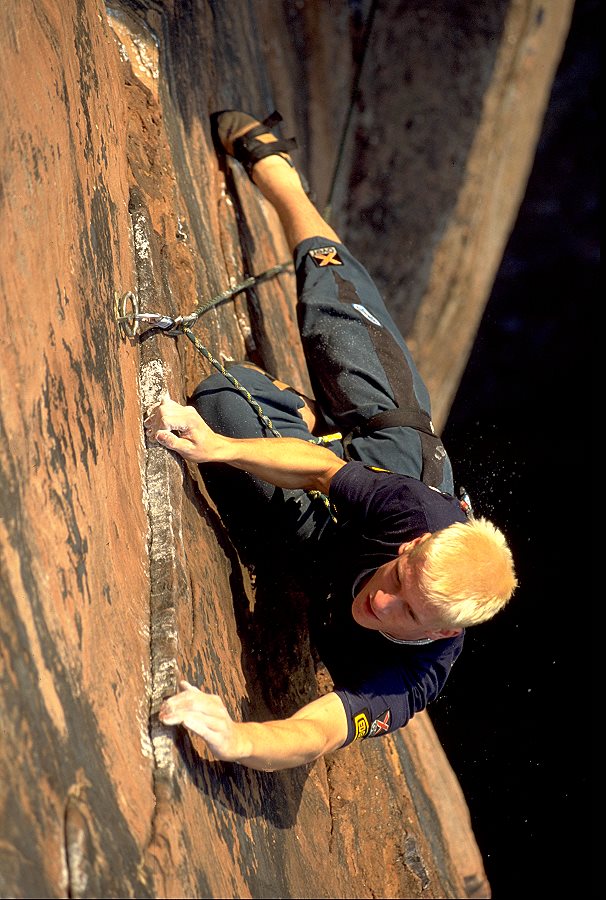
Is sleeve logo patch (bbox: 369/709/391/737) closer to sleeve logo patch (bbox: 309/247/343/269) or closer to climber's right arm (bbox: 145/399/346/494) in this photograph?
climber's right arm (bbox: 145/399/346/494)

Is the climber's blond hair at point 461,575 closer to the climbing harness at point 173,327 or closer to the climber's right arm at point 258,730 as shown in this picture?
the climber's right arm at point 258,730

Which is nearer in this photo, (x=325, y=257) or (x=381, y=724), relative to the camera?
(x=381, y=724)

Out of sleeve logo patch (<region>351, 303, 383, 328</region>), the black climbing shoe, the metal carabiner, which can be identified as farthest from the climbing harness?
the black climbing shoe

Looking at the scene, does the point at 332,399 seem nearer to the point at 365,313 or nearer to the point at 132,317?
the point at 365,313

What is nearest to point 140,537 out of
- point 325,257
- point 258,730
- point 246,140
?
point 258,730

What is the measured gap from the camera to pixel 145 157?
1.88 meters

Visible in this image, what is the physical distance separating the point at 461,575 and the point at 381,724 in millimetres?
366

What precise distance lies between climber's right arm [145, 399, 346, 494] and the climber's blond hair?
295mm

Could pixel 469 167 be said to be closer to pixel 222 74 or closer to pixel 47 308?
pixel 222 74

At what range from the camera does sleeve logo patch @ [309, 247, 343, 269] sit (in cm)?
201

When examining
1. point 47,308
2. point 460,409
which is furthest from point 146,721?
point 460,409

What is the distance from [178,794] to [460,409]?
2.99 m

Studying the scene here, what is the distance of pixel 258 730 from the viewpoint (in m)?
1.19

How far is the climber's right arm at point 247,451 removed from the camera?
145 centimetres
